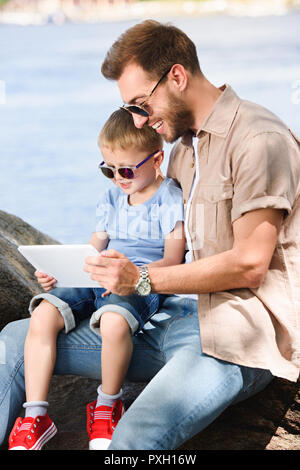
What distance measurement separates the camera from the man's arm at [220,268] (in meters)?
2.17

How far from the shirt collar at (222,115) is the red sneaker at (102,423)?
94 cm

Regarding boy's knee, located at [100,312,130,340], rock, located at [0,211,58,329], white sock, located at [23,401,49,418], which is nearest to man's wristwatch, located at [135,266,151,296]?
boy's knee, located at [100,312,130,340]

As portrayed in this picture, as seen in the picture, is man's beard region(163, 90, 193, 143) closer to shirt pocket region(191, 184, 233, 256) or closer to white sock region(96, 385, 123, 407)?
shirt pocket region(191, 184, 233, 256)

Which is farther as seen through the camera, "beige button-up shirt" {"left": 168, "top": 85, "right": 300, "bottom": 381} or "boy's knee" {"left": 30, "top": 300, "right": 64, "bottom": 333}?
"boy's knee" {"left": 30, "top": 300, "right": 64, "bottom": 333}

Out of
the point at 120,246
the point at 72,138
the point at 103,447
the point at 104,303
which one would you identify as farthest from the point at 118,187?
the point at 72,138

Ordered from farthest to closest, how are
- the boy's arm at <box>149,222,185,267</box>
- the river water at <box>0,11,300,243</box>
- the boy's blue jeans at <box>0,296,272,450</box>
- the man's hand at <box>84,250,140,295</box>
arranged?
the river water at <box>0,11,300,243</box>
the boy's arm at <box>149,222,185,267</box>
the man's hand at <box>84,250,140,295</box>
the boy's blue jeans at <box>0,296,272,450</box>

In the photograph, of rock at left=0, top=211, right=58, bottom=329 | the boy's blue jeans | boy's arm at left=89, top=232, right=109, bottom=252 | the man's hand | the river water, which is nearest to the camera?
the boy's blue jeans

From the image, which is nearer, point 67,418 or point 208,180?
point 208,180

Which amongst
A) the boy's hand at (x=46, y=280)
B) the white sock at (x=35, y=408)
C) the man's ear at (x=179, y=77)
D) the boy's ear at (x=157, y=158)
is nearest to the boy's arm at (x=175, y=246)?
the boy's ear at (x=157, y=158)

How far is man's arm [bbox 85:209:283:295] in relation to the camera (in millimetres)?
2168

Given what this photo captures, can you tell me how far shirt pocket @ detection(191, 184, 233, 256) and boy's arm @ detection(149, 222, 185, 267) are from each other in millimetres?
212

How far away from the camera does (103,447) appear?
2266mm

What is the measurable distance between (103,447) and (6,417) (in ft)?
1.17

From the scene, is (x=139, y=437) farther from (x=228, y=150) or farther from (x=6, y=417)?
(x=228, y=150)
